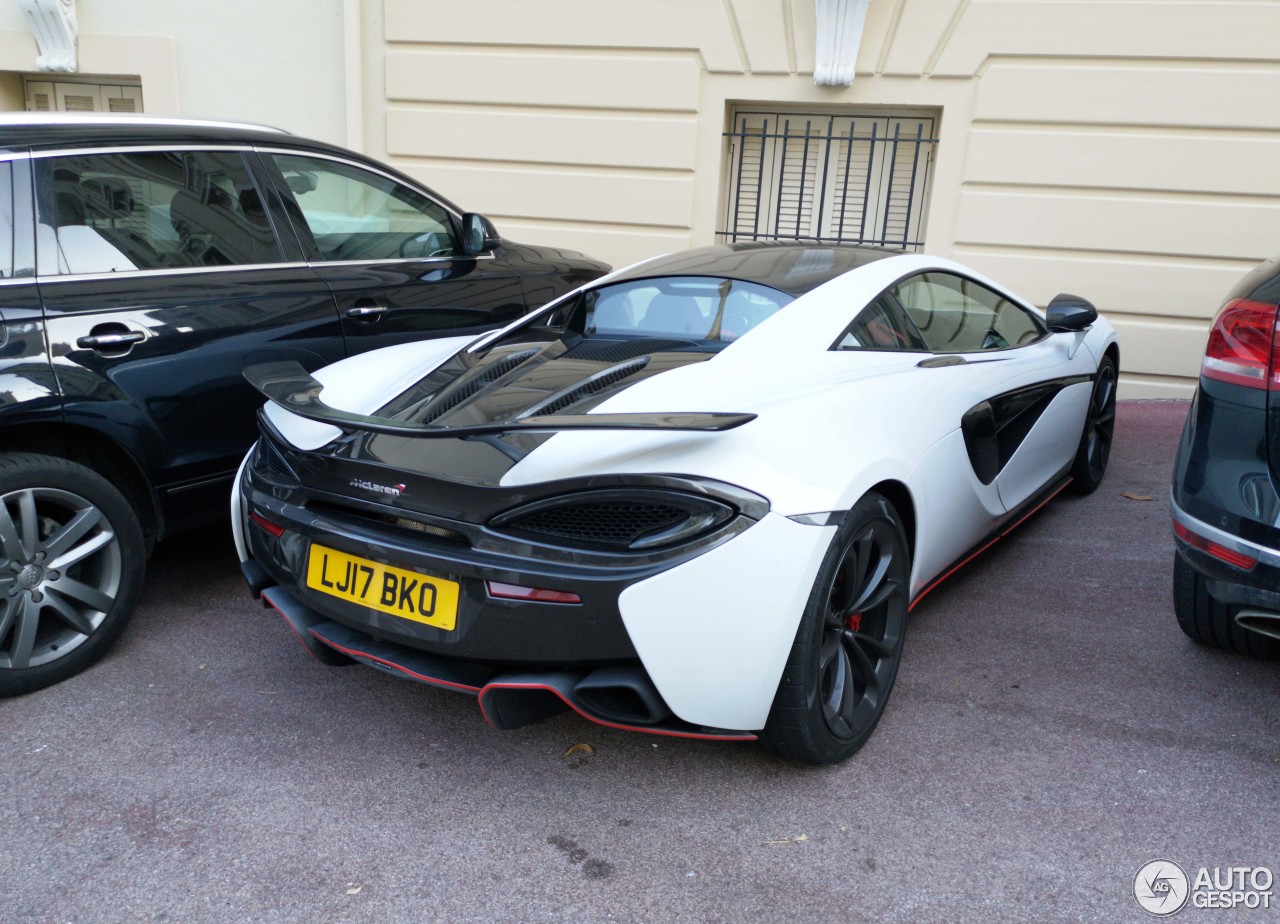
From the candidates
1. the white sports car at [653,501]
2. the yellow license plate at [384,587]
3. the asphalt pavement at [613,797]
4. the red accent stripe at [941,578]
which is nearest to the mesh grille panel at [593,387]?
the white sports car at [653,501]

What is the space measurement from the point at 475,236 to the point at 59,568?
2.32 metres

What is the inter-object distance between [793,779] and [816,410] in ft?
3.23

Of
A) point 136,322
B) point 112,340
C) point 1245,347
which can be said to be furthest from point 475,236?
point 1245,347

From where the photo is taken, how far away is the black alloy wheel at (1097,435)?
4816 mm

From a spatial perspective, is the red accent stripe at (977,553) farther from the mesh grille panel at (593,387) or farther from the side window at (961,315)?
the mesh grille panel at (593,387)

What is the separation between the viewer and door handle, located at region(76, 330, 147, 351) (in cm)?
318

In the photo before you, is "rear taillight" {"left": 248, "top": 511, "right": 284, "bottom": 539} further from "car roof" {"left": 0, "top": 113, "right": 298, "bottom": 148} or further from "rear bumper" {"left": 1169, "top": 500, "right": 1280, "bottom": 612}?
"rear bumper" {"left": 1169, "top": 500, "right": 1280, "bottom": 612}

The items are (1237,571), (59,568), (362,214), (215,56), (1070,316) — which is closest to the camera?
(1237,571)

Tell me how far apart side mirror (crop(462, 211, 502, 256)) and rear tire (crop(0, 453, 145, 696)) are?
6.61ft

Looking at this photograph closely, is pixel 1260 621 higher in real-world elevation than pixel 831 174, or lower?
lower

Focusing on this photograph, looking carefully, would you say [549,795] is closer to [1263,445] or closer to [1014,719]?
[1014,719]

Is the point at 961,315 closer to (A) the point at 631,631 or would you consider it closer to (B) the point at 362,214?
(A) the point at 631,631

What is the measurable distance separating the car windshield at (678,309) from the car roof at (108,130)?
1.58 metres

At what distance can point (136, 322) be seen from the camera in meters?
3.32
